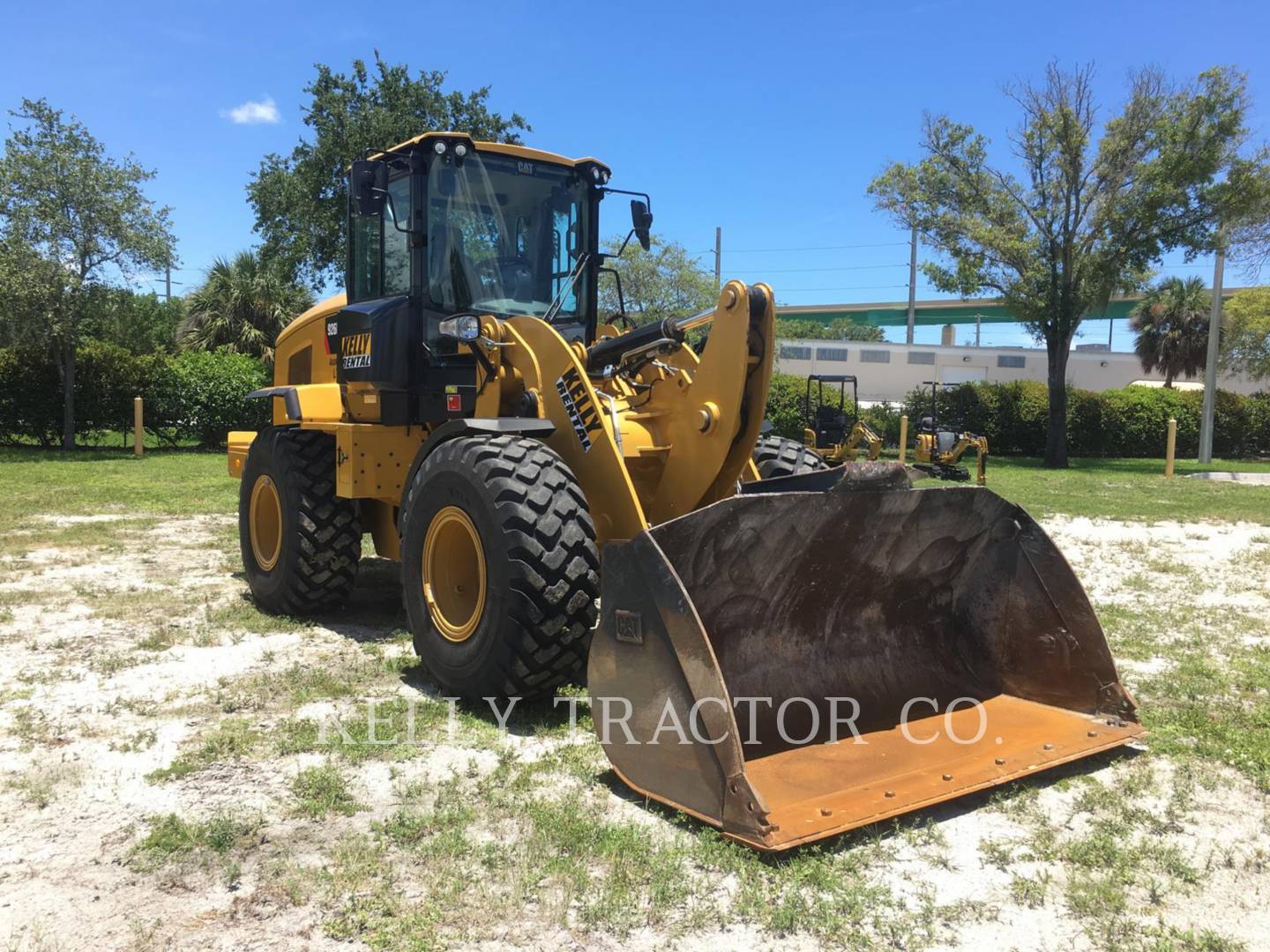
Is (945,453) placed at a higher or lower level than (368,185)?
lower

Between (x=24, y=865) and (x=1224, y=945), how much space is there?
11.9ft

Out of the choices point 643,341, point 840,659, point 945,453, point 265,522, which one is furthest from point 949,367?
point 840,659

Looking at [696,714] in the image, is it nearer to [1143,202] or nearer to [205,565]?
[205,565]

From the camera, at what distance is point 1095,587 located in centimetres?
789

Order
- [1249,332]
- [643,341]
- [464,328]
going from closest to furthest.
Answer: [643,341] < [464,328] < [1249,332]

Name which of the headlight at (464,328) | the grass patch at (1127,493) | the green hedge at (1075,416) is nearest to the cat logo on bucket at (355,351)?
the headlight at (464,328)

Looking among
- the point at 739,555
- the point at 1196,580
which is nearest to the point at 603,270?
the point at 739,555

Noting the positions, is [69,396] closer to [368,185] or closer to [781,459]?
[368,185]

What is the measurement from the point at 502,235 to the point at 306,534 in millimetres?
2285

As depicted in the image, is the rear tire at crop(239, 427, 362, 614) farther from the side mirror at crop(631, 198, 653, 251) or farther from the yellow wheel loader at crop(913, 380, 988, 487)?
the yellow wheel loader at crop(913, 380, 988, 487)

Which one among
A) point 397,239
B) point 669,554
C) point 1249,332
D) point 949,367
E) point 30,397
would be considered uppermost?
point 949,367

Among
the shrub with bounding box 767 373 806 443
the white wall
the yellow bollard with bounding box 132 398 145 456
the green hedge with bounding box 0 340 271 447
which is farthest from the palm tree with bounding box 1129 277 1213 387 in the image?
the yellow bollard with bounding box 132 398 145 456

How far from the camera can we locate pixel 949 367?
183ft

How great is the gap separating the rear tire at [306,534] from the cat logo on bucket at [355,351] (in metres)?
0.64
